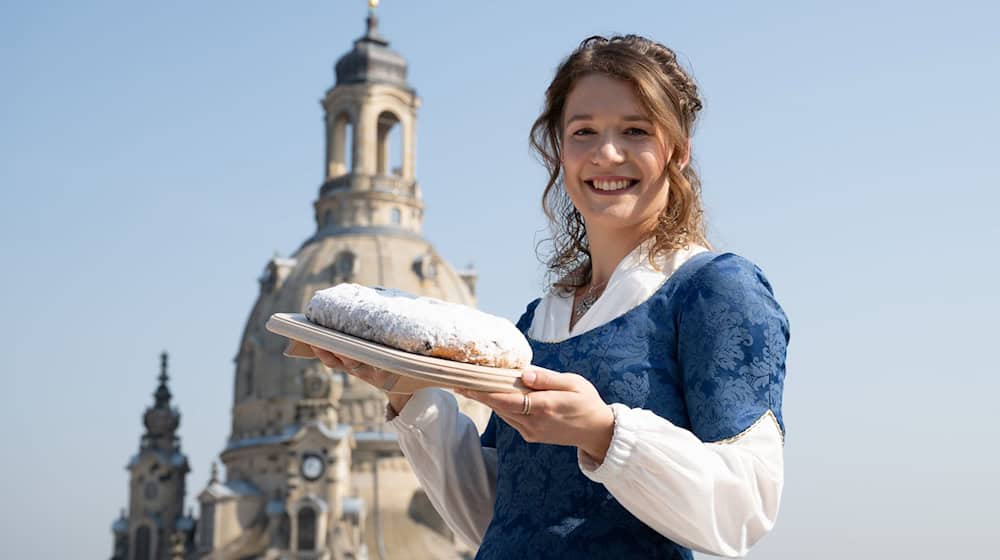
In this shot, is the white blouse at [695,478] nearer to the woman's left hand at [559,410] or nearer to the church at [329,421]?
the woman's left hand at [559,410]

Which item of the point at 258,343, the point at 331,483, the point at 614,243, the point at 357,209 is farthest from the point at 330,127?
the point at 614,243

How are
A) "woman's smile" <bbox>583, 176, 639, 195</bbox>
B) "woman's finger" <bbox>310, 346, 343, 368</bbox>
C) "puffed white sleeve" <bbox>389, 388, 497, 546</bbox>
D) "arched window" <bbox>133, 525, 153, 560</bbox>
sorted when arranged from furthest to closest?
"arched window" <bbox>133, 525, 153, 560</bbox> → "puffed white sleeve" <bbox>389, 388, 497, 546</bbox> → "woman's smile" <bbox>583, 176, 639, 195</bbox> → "woman's finger" <bbox>310, 346, 343, 368</bbox>

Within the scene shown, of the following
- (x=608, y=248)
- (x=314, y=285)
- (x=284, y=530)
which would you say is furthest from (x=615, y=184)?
(x=314, y=285)

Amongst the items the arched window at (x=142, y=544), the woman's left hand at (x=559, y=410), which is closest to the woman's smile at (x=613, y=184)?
the woman's left hand at (x=559, y=410)

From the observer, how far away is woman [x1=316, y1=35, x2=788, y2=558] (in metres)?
3.09

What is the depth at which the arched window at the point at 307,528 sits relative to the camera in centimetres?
5031

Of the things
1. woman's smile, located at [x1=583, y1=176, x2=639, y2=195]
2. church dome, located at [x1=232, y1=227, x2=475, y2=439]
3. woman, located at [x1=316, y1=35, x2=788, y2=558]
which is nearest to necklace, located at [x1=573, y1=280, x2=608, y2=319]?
woman, located at [x1=316, y1=35, x2=788, y2=558]

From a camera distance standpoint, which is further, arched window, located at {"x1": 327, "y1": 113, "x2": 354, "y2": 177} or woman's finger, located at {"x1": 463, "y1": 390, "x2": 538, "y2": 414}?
arched window, located at {"x1": 327, "y1": 113, "x2": 354, "y2": 177}

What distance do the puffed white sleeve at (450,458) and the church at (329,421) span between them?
45.7 meters

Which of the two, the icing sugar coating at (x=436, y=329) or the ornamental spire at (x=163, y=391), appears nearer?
the icing sugar coating at (x=436, y=329)

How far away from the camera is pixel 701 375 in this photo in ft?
11.0

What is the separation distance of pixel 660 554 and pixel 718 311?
645mm

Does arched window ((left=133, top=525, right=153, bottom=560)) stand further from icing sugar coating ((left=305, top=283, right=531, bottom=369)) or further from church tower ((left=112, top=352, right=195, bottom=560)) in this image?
icing sugar coating ((left=305, top=283, right=531, bottom=369))

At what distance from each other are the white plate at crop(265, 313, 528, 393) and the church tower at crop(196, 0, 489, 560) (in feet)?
156
